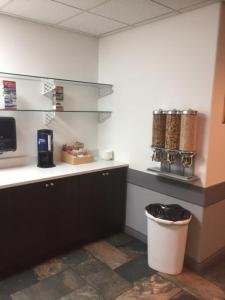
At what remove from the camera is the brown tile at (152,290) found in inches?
81.5

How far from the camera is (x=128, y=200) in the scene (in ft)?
9.93

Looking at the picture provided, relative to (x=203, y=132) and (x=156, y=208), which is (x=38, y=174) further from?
(x=203, y=132)

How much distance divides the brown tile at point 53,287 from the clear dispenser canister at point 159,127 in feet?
4.59

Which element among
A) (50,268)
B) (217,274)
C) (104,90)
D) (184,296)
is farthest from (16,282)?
(104,90)

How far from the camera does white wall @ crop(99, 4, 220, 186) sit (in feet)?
7.35

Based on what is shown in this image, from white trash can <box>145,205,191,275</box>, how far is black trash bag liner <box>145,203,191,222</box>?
40 millimetres

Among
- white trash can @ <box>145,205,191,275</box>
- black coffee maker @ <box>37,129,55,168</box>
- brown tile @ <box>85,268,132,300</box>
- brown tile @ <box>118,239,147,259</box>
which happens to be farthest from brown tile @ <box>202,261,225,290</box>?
black coffee maker @ <box>37,129,55,168</box>

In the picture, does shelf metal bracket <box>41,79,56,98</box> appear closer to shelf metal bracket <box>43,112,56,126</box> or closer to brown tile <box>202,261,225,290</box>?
shelf metal bracket <box>43,112,56,126</box>

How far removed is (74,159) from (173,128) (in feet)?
3.72

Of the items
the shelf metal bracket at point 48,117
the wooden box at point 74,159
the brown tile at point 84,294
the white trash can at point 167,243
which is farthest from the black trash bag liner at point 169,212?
the shelf metal bracket at point 48,117

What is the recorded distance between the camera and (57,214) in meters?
2.46

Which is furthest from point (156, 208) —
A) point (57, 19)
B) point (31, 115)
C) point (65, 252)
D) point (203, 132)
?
point (57, 19)

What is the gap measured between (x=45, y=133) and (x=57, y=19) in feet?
3.70

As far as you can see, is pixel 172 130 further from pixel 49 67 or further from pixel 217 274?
pixel 49 67
